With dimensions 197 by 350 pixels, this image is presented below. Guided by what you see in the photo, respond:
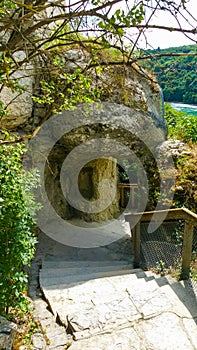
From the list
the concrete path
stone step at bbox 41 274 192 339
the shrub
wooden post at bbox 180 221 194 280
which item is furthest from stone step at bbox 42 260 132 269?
the shrub

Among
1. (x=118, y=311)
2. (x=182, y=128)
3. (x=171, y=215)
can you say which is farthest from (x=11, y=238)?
(x=182, y=128)

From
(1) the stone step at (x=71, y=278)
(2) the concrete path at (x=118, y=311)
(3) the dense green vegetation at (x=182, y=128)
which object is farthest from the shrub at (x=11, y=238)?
(3) the dense green vegetation at (x=182, y=128)

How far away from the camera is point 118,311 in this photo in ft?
8.34

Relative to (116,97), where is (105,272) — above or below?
below

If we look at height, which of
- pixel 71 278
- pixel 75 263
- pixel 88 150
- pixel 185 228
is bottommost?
pixel 75 263

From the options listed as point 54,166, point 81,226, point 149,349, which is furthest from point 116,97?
point 149,349

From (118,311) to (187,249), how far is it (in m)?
0.97

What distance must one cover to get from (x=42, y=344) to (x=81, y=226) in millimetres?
4087

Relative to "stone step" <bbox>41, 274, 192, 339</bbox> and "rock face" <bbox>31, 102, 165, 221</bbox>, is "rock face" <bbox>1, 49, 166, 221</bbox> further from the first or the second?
"stone step" <bbox>41, 274, 192, 339</bbox>

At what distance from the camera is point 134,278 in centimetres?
326

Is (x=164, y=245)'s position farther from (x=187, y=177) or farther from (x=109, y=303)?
(x=187, y=177)

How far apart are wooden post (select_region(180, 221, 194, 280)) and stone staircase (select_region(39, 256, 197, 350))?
0.12 m

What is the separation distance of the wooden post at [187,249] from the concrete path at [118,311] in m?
0.10

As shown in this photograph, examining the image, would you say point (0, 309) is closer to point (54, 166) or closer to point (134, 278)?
point (134, 278)
